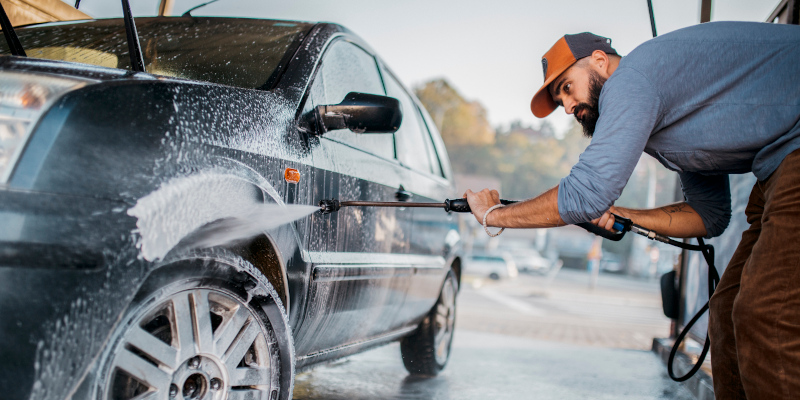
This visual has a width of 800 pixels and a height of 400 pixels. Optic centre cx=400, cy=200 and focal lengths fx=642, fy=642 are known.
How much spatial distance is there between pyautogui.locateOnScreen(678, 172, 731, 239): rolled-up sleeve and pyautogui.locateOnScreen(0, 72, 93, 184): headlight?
2.34 meters

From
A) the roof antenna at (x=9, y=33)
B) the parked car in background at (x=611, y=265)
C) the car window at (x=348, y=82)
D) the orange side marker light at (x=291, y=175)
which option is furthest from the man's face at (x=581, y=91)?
the parked car in background at (x=611, y=265)

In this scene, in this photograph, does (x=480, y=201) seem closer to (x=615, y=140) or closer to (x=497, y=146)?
(x=615, y=140)

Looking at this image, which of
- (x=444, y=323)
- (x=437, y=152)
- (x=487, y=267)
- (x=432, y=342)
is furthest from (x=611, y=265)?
(x=432, y=342)

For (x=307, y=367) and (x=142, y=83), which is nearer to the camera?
(x=142, y=83)

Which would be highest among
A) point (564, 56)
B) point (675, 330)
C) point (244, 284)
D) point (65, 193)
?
point (564, 56)

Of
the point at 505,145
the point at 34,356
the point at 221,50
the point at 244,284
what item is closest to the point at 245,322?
the point at 244,284

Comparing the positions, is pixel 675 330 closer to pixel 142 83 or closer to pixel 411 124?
pixel 411 124

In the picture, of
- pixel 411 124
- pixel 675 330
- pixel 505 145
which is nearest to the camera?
pixel 411 124

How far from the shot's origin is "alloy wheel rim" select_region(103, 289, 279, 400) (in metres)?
1.56

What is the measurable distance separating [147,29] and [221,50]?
1.65ft

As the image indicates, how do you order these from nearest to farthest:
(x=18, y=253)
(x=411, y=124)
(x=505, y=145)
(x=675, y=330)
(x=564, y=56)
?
(x=18, y=253)
(x=564, y=56)
(x=411, y=124)
(x=675, y=330)
(x=505, y=145)

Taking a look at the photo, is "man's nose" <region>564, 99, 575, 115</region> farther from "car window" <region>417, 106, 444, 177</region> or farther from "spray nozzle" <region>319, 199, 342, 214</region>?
"car window" <region>417, 106, 444, 177</region>

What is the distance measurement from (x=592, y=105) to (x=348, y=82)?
1139mm

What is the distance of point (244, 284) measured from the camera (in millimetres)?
1886
